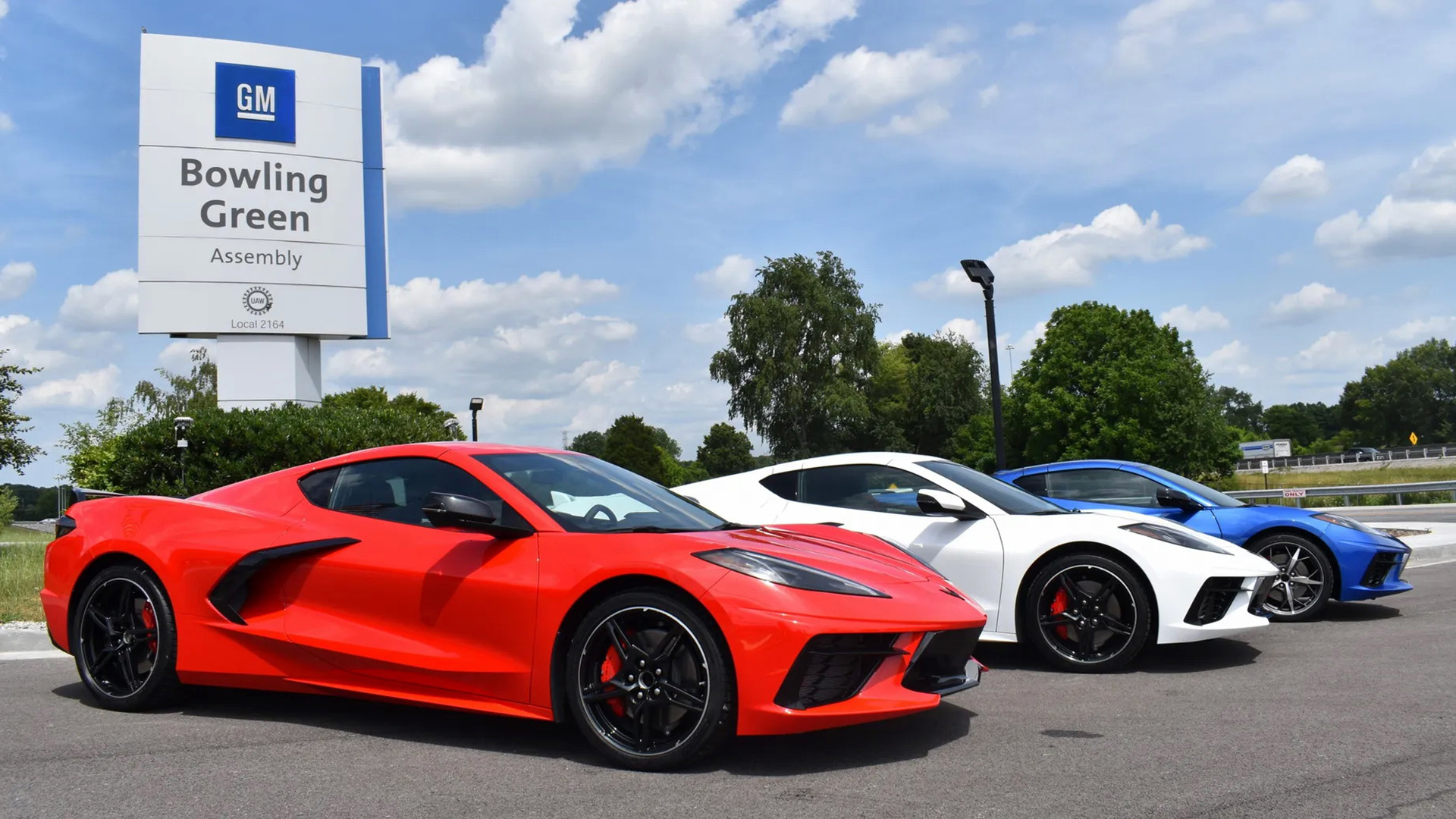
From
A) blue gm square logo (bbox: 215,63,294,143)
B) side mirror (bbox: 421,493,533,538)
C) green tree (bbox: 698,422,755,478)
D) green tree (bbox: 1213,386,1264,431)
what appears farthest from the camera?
green tree (bbox: 1213,386,1264,431)

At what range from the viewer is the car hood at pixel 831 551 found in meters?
4.27

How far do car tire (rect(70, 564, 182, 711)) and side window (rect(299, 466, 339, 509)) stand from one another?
0.80m

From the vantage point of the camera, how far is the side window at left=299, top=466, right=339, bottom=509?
16.5 ft

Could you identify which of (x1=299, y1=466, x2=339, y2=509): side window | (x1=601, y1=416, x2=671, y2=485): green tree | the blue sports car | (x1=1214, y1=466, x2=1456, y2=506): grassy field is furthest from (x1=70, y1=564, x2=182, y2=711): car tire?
(x1=601, y1=416, x2=671, y2=485): green tree

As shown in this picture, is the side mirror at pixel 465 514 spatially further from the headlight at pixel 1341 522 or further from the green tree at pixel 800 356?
the green tree at pixel 800 356

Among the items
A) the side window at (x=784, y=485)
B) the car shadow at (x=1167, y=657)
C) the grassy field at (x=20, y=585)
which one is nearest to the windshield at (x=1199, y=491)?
the car shadow at (x=1167, y=657)

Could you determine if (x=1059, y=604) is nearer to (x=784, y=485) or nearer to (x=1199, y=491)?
(x=784, y=485)

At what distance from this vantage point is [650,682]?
156 inches

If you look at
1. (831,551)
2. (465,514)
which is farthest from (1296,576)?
(465,514)

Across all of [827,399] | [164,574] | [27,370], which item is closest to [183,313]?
[27,370]

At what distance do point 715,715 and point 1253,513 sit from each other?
596 cm

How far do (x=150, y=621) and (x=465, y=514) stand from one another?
204 centimetres

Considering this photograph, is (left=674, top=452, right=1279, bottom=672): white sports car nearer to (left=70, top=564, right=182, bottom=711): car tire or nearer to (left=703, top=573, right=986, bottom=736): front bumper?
(left=703, top=573, right=986, bottom=736): front bumper

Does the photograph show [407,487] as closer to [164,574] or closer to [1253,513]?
[164,574]
